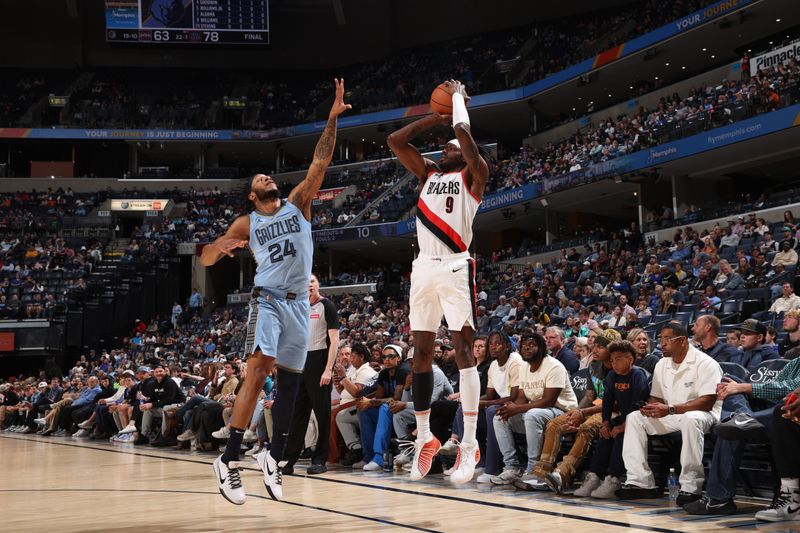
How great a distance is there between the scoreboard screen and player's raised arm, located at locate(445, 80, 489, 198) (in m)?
37.6

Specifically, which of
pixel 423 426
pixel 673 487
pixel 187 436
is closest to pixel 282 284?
pixel 423 426

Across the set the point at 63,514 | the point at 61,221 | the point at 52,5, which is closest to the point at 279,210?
the point at 63,514

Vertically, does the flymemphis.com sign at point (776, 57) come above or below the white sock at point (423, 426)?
above

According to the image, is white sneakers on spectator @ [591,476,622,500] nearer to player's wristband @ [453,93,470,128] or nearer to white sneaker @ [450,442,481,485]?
white sneaker @ [450,442,481,485]

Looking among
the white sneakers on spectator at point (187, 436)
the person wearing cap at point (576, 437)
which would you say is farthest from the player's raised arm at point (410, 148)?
the white sneakers on spectator at point (187, 436)

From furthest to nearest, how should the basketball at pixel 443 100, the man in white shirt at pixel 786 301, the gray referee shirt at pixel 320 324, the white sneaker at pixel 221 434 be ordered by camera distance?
1. the man in white shirt at pixel 786 301
2. the white sneaker at pixel 221 434
3. the gray referee shirt at pixel 320 324
4. the basketball at pixel 443 100

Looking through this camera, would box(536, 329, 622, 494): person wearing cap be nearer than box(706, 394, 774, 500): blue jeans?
No

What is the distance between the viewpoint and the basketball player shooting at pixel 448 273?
548cm

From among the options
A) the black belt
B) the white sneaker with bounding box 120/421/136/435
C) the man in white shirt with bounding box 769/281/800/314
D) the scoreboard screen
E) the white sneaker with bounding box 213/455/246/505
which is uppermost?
the scoreboard screen

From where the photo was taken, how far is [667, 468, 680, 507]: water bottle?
19.5ft

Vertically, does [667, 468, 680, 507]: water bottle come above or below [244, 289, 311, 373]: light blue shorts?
below

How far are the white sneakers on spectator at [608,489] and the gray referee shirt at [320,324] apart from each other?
2904 millimetres

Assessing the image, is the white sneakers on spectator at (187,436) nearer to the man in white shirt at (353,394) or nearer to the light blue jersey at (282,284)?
the man in white shirt at (353,394)

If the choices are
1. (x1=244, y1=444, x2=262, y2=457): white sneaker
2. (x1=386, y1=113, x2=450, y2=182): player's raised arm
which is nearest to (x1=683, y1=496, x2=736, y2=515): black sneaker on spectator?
(x1=386, y1=113, x2=450, y2=182): player's raised arm
